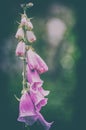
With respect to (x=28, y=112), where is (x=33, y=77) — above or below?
above

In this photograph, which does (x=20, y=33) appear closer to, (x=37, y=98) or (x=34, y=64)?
(x=34, y=64)

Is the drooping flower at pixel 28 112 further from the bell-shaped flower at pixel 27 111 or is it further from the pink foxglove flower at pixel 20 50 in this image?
the pink foxglove flower at pixel 20 50

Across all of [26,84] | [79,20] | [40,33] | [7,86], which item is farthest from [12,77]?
[26,84]

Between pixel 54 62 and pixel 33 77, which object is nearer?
pixel 33 77

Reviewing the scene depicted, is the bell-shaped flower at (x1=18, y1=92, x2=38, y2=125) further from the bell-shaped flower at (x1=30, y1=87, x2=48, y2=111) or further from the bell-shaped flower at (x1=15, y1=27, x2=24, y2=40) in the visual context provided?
the bell-shaped flower at (x1=15, y1=27, x2=24, y2=40)

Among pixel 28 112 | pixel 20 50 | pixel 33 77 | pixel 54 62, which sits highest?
pixel 20 50

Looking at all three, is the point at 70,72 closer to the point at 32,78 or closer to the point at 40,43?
the point at 40,43

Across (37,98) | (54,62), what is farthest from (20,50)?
(54,62)

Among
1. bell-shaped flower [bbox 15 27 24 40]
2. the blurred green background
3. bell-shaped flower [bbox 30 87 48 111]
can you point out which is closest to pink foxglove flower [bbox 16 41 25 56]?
bell-shaped flower [bbox 15 27 24 40]
